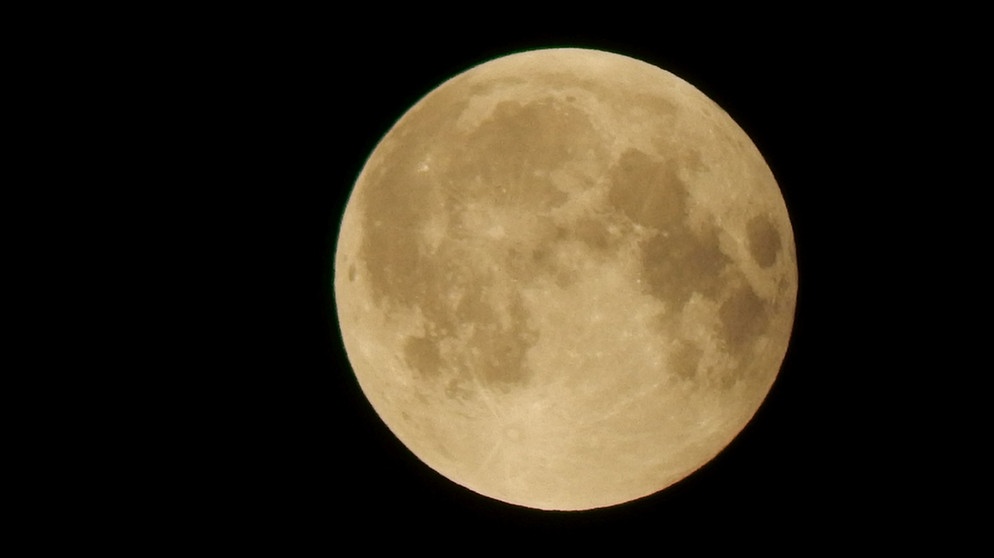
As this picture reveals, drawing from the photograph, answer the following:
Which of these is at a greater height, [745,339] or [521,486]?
[745,339]

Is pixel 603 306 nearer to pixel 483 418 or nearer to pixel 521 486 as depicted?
pixel 483 418

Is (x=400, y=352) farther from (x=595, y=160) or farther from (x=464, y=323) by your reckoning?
(x=595, y=160)

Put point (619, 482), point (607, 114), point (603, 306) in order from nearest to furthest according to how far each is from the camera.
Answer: point (603, 306) < point (607, 114) < point (619, 482)

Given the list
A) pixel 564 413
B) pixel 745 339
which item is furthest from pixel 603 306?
pixel 745 339

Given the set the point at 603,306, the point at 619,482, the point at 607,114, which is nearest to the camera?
the point at 603,306

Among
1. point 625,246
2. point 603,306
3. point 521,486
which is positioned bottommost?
point 521,486

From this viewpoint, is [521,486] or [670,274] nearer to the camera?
[670,274]
